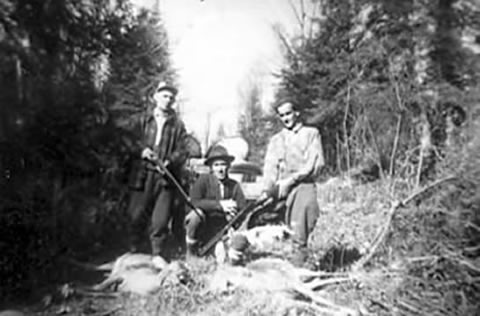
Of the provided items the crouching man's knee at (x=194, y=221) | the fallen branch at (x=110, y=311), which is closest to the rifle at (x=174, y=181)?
the crouching man's knee at (x=194, y=221)

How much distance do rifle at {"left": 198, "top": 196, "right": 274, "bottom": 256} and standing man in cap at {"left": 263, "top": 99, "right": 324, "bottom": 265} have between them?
0.15 ft

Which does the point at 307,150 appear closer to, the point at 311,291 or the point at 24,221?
the point at 311,291

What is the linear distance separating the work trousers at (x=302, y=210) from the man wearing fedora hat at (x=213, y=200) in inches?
8.6

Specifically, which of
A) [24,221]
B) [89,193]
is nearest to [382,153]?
[89,193]

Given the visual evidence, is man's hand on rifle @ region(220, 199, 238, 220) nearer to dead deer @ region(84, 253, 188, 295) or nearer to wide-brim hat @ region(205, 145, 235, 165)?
wide-brim hat @ region(205, 145, 235, 165)

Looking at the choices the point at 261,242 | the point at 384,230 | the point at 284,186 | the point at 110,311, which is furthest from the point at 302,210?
the point at 110,311

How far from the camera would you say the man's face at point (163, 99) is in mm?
1945

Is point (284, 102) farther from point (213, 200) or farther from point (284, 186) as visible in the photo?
point (213, 200)

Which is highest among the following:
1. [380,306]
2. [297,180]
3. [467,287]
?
[297,180]

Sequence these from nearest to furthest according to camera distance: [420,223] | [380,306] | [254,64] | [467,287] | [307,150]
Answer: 1. [467,287]
2. [380,306]
3. [420,223]
4. [307,150]
5. [254,64]

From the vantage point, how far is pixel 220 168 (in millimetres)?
1954

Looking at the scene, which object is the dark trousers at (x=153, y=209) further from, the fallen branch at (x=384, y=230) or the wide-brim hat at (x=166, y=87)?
the fallen branch at (x=384, y=230)

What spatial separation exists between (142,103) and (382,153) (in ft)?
3.77

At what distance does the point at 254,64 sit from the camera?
2068 millimetres
